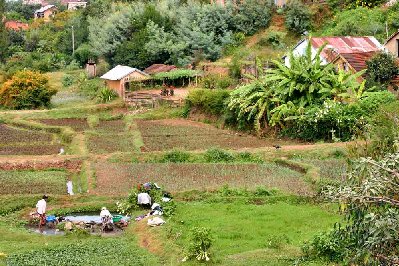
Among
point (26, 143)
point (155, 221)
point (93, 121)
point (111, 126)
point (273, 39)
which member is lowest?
point (155, 221)

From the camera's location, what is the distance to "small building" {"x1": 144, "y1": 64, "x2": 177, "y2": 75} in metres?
44.9

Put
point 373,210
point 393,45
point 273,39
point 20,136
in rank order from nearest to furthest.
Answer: point 373,210 < point 20,136 < point 393,45 < point 273,39

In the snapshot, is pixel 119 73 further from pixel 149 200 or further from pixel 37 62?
pixel 149 200

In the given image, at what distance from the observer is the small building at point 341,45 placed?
36000mm

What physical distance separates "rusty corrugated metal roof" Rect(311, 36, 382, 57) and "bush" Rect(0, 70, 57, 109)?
1526cm

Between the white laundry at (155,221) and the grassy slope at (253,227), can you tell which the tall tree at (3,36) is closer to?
the grassy slope at (253,227)

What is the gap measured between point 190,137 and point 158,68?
1643cm

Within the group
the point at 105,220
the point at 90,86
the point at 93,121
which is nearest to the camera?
the point at 105,220

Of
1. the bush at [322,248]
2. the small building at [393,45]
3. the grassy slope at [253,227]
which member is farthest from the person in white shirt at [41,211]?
the small building at [393,45]

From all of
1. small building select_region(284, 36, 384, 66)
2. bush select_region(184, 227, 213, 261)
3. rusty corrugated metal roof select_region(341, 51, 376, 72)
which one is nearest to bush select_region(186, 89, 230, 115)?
small building select_region(284, 36, 384, 66)

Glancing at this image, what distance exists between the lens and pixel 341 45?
121 ft

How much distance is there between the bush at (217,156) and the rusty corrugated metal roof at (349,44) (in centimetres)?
1383

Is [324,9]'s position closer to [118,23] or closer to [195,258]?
[118,23]

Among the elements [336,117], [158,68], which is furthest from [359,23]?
[336,117]
